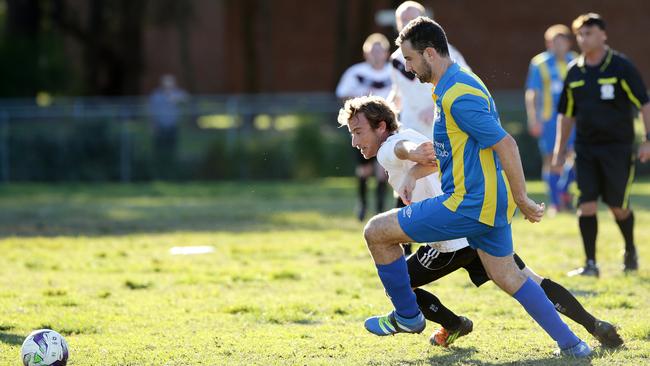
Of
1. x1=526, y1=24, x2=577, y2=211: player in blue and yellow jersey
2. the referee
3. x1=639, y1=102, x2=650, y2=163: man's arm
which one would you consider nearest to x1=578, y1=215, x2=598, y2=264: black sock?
the referee

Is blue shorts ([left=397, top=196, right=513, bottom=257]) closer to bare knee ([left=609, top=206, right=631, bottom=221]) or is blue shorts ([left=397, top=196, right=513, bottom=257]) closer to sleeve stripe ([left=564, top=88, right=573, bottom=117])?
sleeve stripe ([left=564, top=88, right=573, bottom=117])

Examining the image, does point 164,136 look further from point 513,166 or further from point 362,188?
point 513,166

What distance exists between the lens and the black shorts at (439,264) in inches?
251

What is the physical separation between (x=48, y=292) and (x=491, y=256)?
4.10 meters

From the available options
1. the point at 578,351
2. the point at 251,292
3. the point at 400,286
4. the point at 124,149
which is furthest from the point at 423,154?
the point at 124,149

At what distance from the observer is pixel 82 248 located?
38.9 ft

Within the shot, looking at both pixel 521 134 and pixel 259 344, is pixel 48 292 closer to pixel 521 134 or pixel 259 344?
pixel 259 344

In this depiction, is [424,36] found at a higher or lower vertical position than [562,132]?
higher

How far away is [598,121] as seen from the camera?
30.2ft

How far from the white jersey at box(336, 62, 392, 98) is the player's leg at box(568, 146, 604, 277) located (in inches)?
181

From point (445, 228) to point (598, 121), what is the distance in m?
3.84

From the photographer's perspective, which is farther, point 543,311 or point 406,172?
point 406,172

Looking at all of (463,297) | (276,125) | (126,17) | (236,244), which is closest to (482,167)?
(463,297)

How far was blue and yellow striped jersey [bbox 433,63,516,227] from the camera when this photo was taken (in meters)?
5.63
